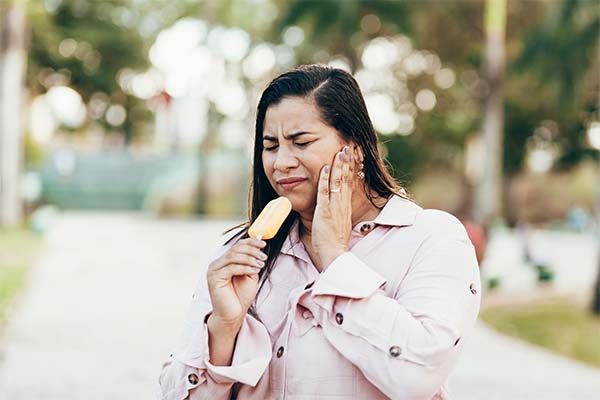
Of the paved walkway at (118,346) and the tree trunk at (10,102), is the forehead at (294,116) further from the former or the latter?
the tree trunk at (10,102)

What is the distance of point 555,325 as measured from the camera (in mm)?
11195

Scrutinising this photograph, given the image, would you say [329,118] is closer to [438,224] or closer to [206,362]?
[438,224]

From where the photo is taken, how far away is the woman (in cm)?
215

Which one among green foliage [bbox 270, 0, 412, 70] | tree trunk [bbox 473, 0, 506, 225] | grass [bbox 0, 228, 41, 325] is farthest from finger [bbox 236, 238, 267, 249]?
green foliage [bbox 270, 0, 412, 70]

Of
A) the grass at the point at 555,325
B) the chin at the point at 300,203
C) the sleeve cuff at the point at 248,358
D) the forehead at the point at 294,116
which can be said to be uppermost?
the forehead at the point at 294,116

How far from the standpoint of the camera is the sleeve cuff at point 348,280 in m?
2.17

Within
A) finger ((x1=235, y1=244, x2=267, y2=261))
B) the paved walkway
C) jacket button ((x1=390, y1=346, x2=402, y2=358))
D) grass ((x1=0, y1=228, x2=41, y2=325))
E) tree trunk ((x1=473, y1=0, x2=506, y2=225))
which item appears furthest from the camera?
tree trunk ((x1=473, y1=0, x2=506, y2=225))

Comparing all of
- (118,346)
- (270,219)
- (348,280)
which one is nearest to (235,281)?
(270,219)

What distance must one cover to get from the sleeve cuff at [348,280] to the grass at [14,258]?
26.8 ft

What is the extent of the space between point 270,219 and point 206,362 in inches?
14.5

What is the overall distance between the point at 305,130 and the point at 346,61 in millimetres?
32694

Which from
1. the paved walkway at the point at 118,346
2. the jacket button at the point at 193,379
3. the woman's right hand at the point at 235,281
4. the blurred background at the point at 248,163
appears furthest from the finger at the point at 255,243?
the blurred background at the point at 248,163

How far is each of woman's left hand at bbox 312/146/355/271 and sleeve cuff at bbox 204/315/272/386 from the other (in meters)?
0.22

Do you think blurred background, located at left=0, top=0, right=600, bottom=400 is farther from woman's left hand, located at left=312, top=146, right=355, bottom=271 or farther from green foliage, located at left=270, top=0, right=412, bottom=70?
woman's left hand, located at left=312, top=146, right=355, bottom=271
